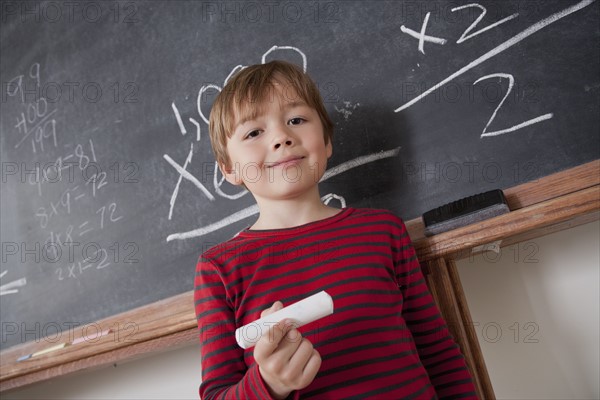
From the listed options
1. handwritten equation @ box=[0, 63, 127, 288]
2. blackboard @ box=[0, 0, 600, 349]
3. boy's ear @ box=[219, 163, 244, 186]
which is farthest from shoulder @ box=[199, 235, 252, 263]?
handwritten equation @ box=[0, 63, 127, 288]

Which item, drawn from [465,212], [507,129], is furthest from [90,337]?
[507,129]

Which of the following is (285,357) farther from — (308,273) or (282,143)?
(282,143)

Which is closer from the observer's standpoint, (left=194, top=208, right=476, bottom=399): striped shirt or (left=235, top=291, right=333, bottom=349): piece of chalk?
(left=235, top=291, right=333, bottom=349): piece of chalk

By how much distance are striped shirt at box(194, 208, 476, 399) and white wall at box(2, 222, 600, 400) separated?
0.70 ft

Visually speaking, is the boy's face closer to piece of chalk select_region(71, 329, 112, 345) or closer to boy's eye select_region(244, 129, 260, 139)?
boy's eye select_region(244, 129, 260, 139)

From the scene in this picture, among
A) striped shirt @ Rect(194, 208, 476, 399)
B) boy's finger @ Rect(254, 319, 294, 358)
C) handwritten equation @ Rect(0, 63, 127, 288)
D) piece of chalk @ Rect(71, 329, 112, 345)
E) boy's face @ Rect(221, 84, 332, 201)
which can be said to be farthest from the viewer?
handwritten equation @ Rect(0, 63, 127, 288)

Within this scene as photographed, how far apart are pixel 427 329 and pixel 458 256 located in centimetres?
14

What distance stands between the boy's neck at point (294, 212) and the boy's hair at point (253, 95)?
12 centimetres

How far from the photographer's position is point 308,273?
Result: 0.80m

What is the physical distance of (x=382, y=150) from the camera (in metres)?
0.97

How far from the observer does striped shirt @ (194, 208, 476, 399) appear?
75cm

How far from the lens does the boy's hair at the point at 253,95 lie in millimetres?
883

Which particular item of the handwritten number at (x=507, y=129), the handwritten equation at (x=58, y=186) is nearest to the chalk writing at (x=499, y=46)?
the handwritten number at (x=507, y=129)

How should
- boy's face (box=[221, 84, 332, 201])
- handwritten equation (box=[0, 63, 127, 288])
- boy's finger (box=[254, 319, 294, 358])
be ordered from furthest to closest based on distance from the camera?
handwritten equation (box=[0, 63, 127, 288])
boy's face (box=[221, 84, 332, 201])
boy's finger (box=[254, 319, 294, 358])
